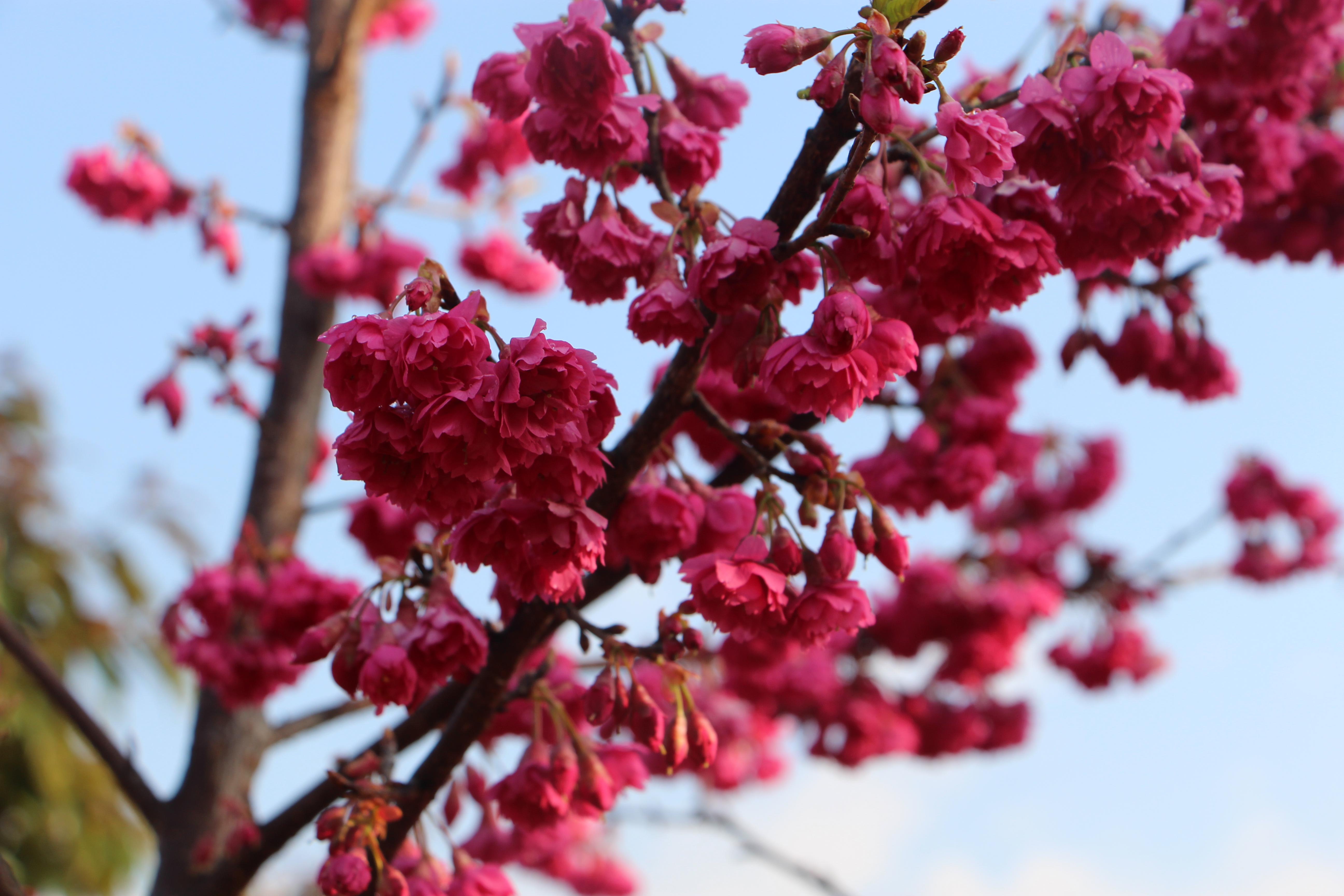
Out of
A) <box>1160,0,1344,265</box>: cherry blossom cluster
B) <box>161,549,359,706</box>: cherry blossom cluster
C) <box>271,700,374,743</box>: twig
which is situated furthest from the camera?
<box>271,700,374,743</box>: twig

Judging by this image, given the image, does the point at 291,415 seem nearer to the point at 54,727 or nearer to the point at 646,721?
the point at 646,721

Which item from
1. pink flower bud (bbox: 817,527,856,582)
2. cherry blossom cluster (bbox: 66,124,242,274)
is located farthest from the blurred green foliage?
pink flower bud (bbox: 817,527,856,582)

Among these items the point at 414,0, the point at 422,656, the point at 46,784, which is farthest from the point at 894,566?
the point at 46,784

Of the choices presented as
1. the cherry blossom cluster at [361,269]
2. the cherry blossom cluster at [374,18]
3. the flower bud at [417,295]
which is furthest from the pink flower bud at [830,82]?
the cherry blossom cluster at [374,18]

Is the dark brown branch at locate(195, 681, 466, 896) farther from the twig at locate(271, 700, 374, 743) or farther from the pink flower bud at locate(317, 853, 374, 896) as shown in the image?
the twig at locate(271, 700, 374, 743)

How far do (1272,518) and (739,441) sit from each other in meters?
3.92

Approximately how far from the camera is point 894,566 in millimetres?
1414

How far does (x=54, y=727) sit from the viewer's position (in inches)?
206

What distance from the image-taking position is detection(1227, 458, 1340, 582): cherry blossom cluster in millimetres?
4480

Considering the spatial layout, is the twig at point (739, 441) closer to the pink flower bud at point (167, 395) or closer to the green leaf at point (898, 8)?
the green leaf at point (898, 8)

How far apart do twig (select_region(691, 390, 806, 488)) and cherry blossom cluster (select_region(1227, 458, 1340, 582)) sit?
3.69 meters

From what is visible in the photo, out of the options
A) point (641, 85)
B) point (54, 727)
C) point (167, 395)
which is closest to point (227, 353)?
point (167, 395)

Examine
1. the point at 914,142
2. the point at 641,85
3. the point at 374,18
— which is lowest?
the point at 914,142

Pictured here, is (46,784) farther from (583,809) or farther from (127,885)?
(583,809)
